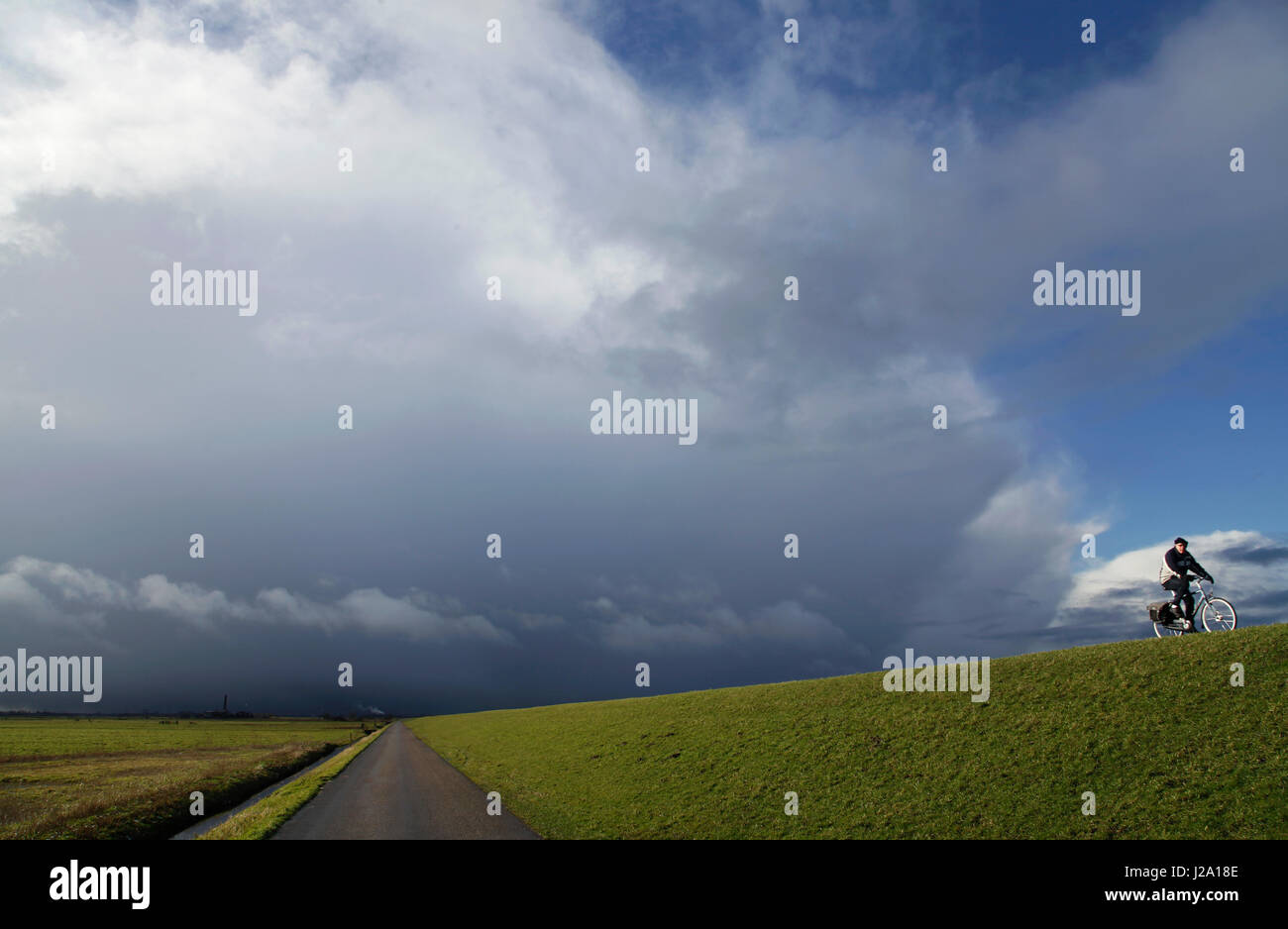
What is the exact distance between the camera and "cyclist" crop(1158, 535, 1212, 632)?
28.5 m

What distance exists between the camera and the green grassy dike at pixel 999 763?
18.8m

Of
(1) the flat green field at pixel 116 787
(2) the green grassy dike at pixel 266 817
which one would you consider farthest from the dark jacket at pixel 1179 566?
(1) the flat green field at pixel 116 787

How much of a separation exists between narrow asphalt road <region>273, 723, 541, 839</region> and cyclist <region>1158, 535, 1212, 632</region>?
95.0 ft

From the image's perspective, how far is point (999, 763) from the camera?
23.2m

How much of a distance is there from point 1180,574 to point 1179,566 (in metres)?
0.53

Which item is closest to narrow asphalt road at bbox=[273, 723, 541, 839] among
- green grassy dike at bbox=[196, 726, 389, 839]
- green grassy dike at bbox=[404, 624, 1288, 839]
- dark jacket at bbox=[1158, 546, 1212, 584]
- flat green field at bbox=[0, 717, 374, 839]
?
green grassy dike at bbox=[196, 726, 389, 839]

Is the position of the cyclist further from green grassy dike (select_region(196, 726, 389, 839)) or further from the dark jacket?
green grassy dike (select_region(196, 726, 389, 839))

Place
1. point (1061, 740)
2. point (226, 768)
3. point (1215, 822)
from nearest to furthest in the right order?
point (1215, 822)
point (1061, 740)
point (226, 768)

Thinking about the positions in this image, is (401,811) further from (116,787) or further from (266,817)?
(116,787)

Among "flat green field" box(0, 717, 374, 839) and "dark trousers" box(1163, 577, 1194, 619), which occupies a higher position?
"dark trousers" box(1163, 577, 1194, 619)
